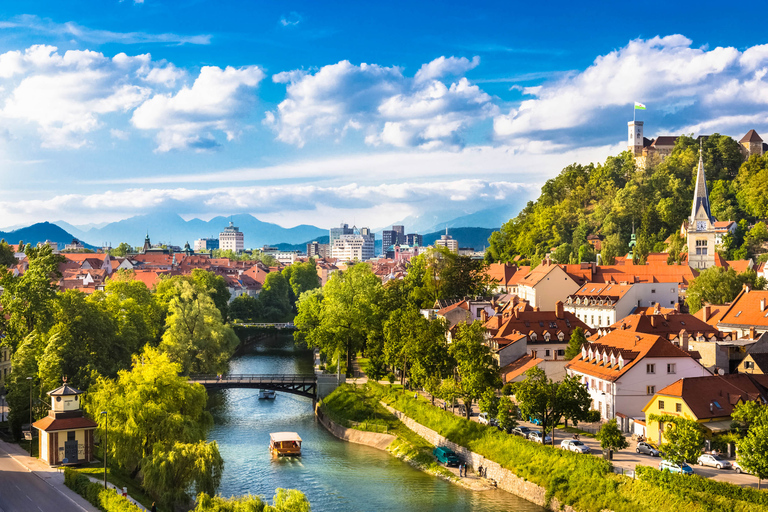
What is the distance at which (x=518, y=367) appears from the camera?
55.0m

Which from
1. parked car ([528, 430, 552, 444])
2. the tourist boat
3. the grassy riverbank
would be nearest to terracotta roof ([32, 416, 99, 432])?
the tourist boat

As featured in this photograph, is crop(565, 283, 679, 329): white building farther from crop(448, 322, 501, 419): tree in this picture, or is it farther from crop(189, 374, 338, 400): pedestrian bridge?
crop(189, 374, 338, 400): pedestrian bridge

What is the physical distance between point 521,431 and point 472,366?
570 cm

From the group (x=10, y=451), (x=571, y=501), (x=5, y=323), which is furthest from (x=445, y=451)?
(x=5, y=323)

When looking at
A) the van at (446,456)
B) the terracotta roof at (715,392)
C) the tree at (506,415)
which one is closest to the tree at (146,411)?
the van at (446,456)

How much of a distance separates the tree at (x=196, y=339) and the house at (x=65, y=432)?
20.5 metres

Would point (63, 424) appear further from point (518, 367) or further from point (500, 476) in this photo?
point (518, 367)

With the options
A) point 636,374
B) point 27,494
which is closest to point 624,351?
point 636,374

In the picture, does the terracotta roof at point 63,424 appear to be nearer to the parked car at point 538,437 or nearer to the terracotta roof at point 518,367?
the parked car at point 538,437

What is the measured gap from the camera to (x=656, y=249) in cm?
11444

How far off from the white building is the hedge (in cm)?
5350

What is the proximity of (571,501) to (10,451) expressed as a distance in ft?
95.2

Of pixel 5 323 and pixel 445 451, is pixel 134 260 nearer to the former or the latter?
pixel 5 323

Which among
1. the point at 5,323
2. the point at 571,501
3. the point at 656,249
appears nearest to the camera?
the point at 571,501
